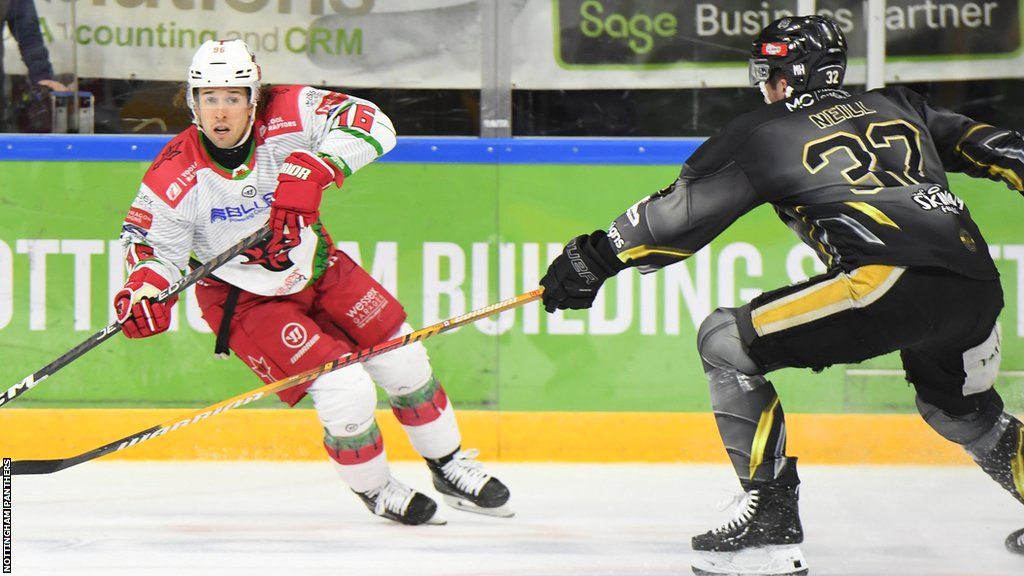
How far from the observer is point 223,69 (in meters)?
3.11

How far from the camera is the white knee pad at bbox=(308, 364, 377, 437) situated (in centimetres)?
322

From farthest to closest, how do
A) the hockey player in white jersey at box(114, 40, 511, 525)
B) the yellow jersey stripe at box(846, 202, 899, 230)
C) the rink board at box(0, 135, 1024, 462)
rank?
the rink board at box(0, 135, 1024, 462)
the hockey player in white jersey at box(114, 40, 511, 525)
the yellow jersey stripe at box(846, 202, 899, 230)

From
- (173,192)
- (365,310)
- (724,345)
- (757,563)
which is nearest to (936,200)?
(724,345)

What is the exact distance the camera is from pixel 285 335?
3.27 meters

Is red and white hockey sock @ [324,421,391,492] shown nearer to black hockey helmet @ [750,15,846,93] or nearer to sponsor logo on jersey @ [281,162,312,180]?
sponsor logo on jersey @ [281,162,312,180]

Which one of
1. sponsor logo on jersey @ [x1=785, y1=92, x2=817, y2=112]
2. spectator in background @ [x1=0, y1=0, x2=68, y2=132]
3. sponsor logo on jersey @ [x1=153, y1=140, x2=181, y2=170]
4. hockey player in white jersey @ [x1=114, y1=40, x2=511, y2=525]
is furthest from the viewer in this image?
spectator in background @ [x1=0, y1=0, x2=68, y2=132]

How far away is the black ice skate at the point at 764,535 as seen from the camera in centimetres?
270

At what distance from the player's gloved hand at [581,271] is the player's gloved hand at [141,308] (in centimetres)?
91

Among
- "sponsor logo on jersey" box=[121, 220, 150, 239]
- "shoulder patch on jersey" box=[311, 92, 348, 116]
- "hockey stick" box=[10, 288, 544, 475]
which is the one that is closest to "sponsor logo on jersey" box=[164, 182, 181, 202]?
"sponsor logo on jersey" box=[121, 220, 150, 239]

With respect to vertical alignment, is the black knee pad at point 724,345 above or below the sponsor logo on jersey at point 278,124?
below

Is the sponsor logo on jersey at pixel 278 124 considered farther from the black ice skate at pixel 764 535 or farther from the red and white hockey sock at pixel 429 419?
the black ice skate at pixel 764 535

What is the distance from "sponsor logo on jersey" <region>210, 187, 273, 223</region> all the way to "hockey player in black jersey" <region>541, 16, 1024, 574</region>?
796 millimetres

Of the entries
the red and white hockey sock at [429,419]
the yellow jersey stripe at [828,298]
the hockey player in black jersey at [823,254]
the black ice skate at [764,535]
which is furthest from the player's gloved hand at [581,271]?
the red and white hockey sock at [429,419]

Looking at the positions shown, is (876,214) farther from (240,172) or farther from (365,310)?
(240,172)
